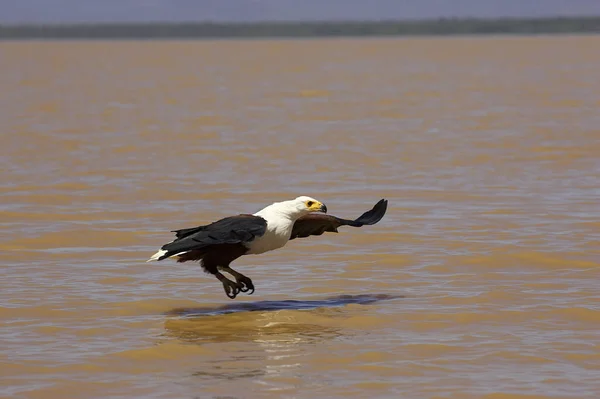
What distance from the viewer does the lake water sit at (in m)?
9.84

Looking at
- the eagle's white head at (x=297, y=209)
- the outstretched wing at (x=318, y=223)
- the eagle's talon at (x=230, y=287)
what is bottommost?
the eagle's talon at (x=230, y=287)

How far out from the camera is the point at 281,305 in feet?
39.6

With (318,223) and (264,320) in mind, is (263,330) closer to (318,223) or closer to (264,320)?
(264,320)

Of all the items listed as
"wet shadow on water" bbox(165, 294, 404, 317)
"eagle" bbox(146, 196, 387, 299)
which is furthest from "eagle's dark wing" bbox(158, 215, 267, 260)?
"wet shadow on water" bbox(165, 294, 404, 317)

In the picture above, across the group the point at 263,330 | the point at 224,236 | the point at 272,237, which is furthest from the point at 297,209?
the point at 263,330

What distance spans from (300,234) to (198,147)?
13120 millimetres

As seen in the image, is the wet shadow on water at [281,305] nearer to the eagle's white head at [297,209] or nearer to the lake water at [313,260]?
the lake water at [313,260]

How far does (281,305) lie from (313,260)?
2109mm

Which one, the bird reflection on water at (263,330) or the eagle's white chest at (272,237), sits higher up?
the eagle's white chest at (272,237)

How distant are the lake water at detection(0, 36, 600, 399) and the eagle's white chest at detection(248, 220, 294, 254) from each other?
20.5 inches

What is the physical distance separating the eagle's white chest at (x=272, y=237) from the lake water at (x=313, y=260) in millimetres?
521

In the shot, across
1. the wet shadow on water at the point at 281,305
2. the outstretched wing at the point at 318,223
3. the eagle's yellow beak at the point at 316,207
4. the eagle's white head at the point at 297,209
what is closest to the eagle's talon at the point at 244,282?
the wet shadow on water at the point at 281,305

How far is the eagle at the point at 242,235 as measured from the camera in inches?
442

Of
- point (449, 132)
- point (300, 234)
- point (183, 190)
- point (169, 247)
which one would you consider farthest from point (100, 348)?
point (449, 132)
